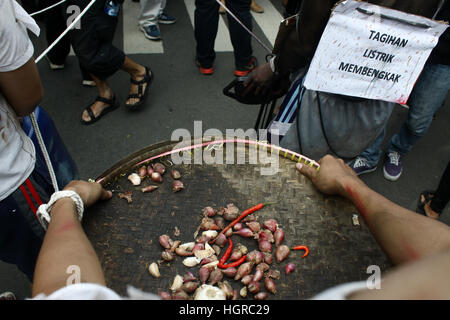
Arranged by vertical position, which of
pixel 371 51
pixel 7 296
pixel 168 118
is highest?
pixel 371 51

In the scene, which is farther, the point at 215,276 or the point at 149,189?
the point at 149,189

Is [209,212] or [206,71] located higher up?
[209,212]

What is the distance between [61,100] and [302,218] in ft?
7.74

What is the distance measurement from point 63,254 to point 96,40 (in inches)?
66.5

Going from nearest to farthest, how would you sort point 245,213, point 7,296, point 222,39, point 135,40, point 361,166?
point 245,213 < point 7,296 < point 361,166 < point 135,40 < point 222,39

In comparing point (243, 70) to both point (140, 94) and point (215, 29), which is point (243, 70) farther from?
point (140, 94)

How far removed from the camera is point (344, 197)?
103 cm

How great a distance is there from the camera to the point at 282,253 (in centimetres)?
91

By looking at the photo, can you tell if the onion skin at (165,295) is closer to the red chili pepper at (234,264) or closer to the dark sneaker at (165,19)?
the red chili pepper at (234,264)

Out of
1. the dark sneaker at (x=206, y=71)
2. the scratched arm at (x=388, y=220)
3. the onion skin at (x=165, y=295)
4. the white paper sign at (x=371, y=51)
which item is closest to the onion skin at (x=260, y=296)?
the onion skin at (x=165, y=295)

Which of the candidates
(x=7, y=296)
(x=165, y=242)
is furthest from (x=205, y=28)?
(x=7, y=296)

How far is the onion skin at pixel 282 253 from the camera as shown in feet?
2.99

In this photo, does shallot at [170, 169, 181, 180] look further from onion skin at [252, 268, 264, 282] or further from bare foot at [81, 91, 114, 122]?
bare foot at [81, 91, 114, 122]
